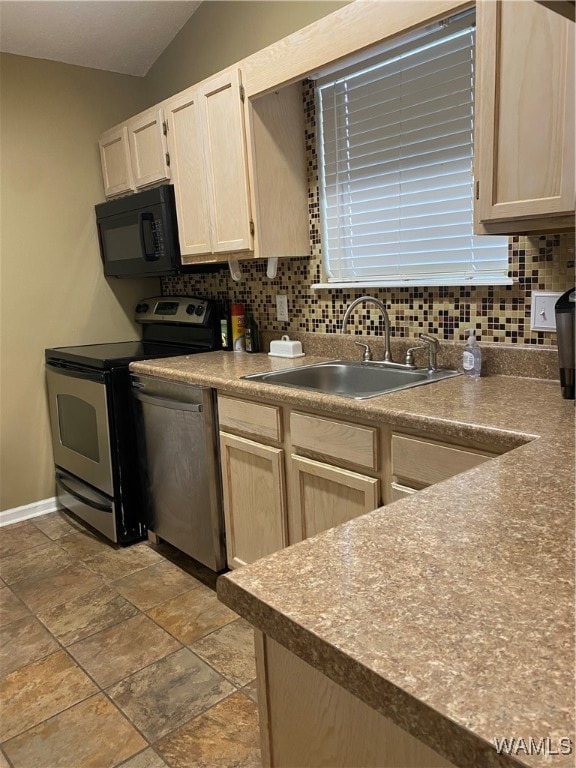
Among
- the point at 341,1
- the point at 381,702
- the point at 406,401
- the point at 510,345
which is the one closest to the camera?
the point at 381,702

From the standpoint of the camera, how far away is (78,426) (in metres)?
3.04

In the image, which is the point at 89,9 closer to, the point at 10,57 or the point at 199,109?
the point at 10,57

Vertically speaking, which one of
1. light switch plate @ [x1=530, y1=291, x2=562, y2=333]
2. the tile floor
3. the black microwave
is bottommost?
the tile floor

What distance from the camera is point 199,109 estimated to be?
2.59 metres

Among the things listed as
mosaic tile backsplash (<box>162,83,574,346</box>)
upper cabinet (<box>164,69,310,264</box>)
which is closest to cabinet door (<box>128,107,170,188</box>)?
upper cabinet (<box>164,69,310,264</box>)

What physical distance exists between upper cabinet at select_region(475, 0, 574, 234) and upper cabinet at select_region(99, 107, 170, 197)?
5.82 feet

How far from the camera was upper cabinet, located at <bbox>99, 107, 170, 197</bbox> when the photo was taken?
2.88 metres

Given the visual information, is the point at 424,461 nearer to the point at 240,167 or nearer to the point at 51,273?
the point at 240,167

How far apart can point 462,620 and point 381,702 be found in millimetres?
127

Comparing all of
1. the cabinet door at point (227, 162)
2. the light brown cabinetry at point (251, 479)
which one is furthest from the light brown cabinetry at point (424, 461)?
the cabinet door at point (227, 162)

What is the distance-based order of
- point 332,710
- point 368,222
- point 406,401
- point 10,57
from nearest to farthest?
point 332,710 → point 406,401 → point 368,222 → point 10,57

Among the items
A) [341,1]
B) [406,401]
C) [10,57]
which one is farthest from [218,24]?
[406,401]

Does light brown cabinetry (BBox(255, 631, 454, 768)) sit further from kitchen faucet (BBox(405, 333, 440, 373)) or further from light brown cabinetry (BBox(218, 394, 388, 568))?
kitchen faucet (BBox(405, 333, 440, 373))

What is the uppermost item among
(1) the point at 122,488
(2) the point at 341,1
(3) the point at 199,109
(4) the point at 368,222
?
(2) the point at 341,1
